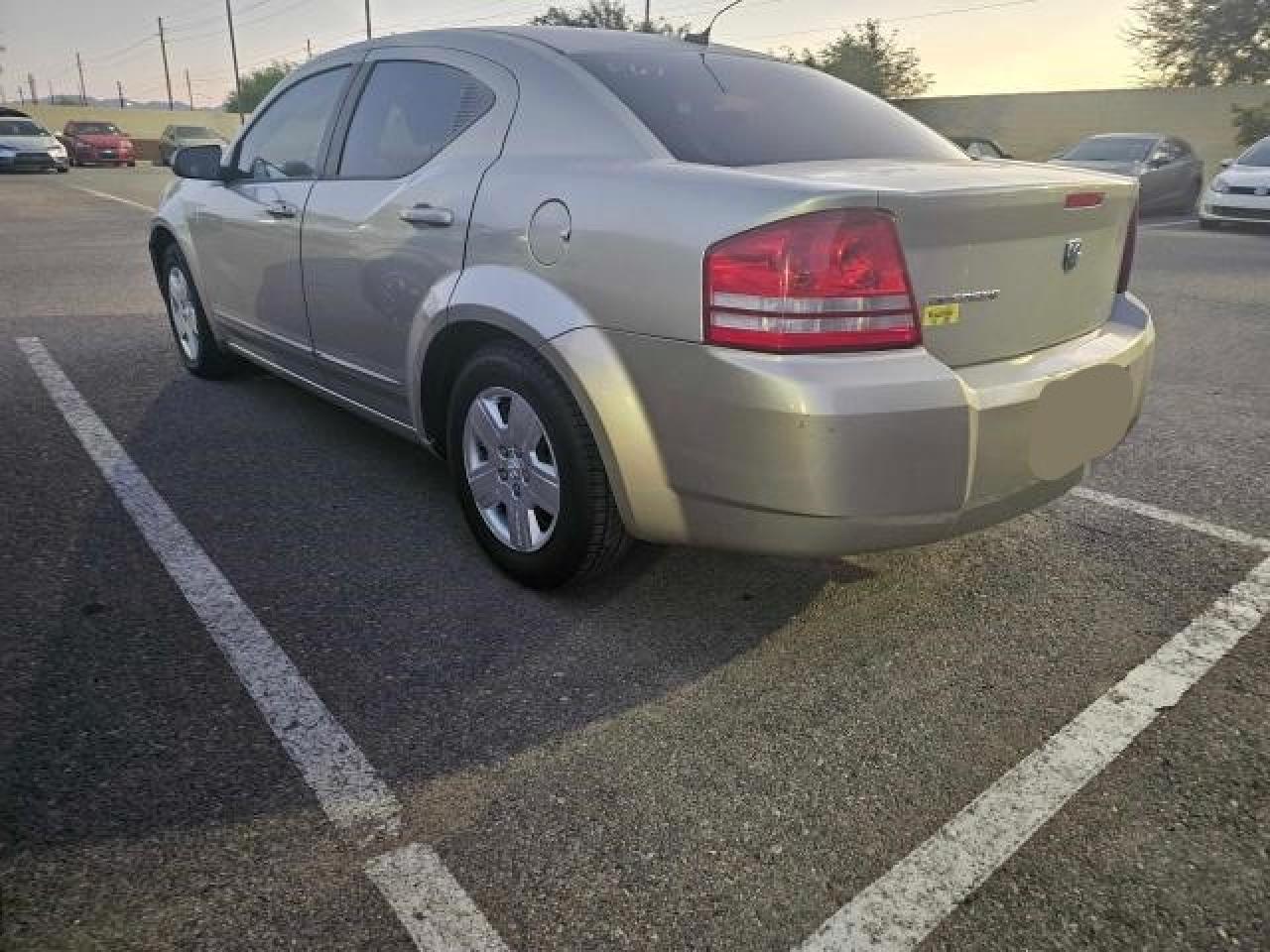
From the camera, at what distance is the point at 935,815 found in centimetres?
189

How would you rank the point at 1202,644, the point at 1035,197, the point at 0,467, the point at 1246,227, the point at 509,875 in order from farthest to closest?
the point at 1246,227
the point at 0,467
the point at 1202,644
the point at 1035,197
the point at 509,875

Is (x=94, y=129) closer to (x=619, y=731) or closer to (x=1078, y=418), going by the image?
(x=619, y=731)

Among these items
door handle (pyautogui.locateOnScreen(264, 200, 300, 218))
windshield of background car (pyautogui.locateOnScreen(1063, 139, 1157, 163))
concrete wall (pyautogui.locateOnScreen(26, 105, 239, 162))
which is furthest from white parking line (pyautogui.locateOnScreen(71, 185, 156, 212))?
concrete wall (pyautogui.locateOnScreen(26, 105, 239, 162))

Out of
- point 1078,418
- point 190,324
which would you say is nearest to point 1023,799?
point 1078,418

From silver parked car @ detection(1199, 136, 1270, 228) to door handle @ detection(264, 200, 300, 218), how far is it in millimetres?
13998

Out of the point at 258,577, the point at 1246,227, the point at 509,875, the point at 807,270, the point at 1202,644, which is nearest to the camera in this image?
the point at 509,875

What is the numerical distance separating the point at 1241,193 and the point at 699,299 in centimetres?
1440

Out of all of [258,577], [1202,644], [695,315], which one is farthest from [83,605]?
[1202,644]

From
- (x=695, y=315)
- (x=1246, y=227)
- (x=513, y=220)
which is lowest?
(x=1246, y=227)

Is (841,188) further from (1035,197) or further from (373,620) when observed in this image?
(373,620)

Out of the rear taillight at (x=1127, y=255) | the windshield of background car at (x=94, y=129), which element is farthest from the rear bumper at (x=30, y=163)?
the rear taillight at (x=1127, y=255)

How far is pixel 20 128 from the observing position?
2495 centimetres

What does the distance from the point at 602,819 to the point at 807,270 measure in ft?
3.96

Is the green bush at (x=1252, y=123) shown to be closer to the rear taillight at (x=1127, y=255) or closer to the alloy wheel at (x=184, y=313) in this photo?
the rear taillight at (x=1127, y=255)
